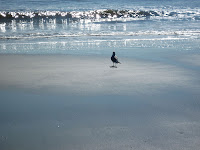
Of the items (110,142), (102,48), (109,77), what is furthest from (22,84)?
(102,48)

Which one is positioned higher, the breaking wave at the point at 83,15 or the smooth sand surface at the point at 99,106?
the breaking wave at the point at 83,15

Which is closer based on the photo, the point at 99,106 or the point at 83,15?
the point at 99,106

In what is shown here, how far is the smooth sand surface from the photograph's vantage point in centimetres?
378

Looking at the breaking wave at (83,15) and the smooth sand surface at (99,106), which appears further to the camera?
the breaking wave at (83,15)

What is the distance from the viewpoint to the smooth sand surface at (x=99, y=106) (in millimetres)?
Result: 3775

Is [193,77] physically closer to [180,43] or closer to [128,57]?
[128,57]

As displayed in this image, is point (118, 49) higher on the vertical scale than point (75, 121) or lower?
higher

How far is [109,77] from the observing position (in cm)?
669

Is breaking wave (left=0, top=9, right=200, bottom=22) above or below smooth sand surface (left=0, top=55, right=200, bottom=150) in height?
above

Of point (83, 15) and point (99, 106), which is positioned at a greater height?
point (83, 15)

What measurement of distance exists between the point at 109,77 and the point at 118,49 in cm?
365

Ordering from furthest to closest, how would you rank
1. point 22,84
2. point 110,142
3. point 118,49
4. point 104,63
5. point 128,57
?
point 118,49 → point 128,57 → point 104,63 → point 22,84 → point 110,142

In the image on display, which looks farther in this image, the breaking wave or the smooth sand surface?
the breaking wave

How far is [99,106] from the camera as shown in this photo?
4.94 meters
